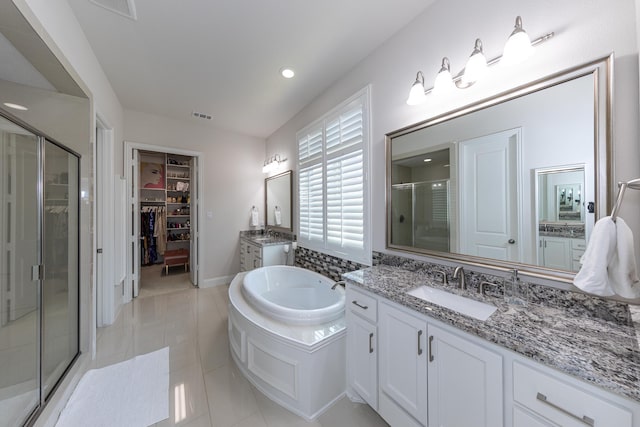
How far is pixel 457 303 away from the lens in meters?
1.32

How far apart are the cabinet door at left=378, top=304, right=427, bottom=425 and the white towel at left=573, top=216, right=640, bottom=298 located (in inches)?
26.7

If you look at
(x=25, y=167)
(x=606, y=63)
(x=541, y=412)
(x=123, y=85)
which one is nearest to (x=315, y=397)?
(x=541, y=412)

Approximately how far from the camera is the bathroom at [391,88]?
964 millimetres

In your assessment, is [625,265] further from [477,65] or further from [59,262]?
[59,262]

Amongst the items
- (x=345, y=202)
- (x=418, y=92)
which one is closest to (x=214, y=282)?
(x=345, y=202)

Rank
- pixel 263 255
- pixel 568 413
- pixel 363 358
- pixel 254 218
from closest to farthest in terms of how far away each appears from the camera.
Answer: pixel 568 413 < pixel 363 358 < pixel 263 255 < pixel 254 218

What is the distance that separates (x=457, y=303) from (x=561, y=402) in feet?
1.97

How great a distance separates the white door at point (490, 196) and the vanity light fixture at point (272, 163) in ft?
9.26

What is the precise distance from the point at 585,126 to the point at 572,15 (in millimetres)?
543

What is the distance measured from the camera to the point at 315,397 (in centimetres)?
149

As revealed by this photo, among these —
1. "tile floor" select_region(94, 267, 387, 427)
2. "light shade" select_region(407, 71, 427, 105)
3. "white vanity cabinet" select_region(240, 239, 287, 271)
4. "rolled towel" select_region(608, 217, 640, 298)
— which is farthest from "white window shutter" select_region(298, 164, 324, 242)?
"rolled towel" select_region(608, 217, 640, 298)

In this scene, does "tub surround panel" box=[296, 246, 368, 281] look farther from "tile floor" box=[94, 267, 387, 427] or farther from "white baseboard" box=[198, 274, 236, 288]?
"white baseboard" box=[198, 274, 236, 288]

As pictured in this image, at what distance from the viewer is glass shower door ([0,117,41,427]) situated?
5.27 feet

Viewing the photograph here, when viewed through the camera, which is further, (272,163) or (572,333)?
(272,163)
